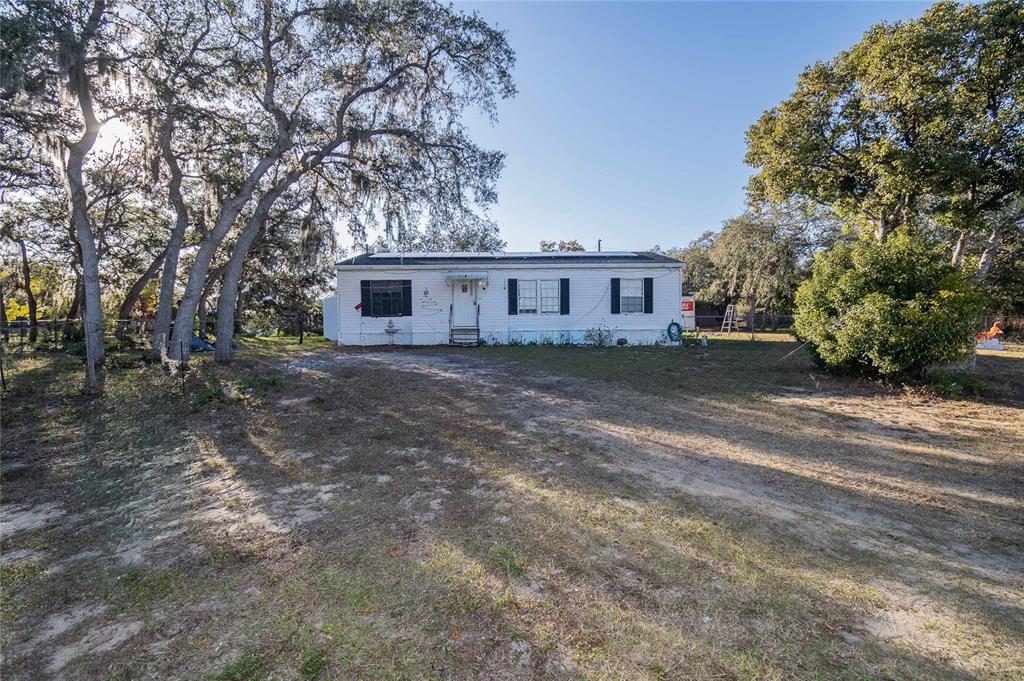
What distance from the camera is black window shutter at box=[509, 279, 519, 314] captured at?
1452 centimetres

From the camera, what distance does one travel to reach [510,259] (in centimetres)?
1534

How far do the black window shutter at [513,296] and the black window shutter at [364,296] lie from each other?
4749 mm

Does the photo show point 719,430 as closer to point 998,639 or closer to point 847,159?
point 998,639

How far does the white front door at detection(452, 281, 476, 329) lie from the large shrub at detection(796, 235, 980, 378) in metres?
9.60

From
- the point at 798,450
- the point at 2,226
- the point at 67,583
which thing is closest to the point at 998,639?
the point at 798,450

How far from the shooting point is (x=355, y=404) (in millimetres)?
6281

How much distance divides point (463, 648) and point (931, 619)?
213 cm

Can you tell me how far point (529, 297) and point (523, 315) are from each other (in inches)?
25.3

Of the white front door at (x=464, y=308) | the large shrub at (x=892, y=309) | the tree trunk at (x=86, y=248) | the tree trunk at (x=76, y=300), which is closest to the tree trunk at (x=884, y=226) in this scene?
the large shrub at (x=892, y=309)

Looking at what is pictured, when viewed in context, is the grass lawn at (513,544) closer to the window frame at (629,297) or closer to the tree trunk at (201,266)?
the tree trunk at (201,266)

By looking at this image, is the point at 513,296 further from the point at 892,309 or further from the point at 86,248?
the point at 86,248

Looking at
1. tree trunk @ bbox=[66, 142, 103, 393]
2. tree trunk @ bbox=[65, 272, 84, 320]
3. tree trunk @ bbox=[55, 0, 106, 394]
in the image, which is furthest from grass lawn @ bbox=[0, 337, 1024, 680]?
tree trunk @ bbox=[65, 272, 84, 320]

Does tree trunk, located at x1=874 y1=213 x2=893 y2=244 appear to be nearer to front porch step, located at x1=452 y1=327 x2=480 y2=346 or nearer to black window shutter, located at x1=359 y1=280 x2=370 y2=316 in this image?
front porch step, located at x1=452 y1=327 x2=480 y2=346

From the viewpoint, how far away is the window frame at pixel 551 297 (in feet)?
47.8
